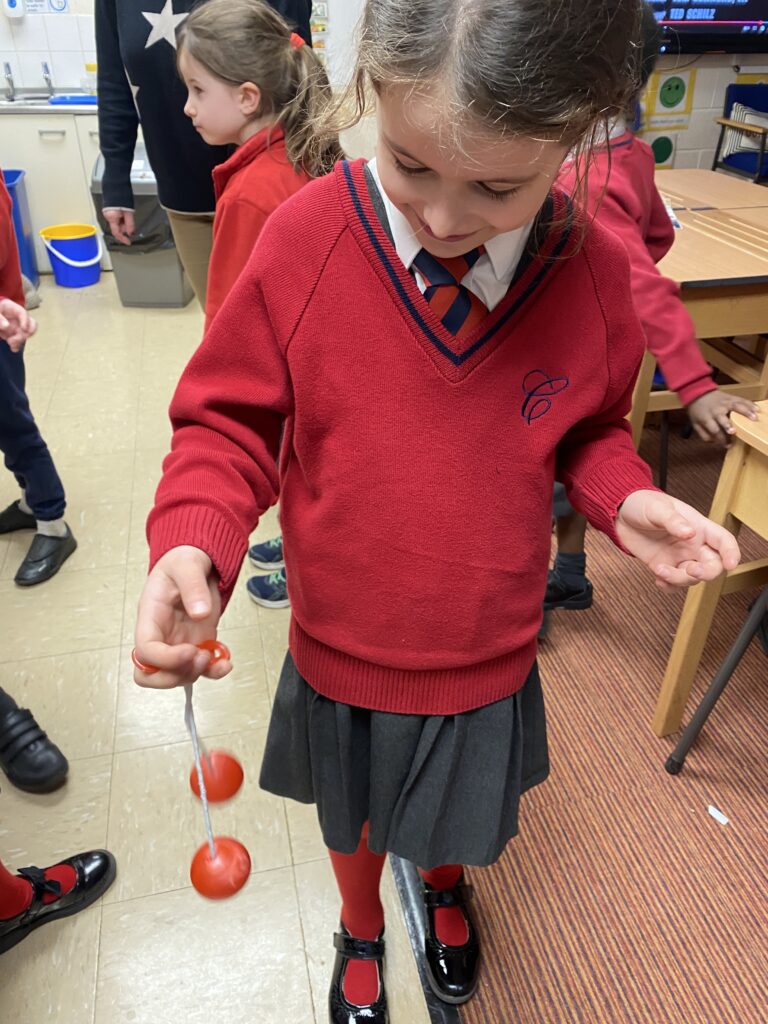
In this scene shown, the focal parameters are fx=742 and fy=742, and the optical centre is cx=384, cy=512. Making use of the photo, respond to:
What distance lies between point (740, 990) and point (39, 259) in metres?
4.15

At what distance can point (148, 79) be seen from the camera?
163 cm

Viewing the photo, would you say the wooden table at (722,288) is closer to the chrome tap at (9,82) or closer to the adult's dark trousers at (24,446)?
the adult's dark trousers at (24,446)

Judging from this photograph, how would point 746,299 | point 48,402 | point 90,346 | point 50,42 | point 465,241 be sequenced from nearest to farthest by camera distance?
point 465,241 < point 746,299 < point 48,402 < point 90,346 < point 50,42

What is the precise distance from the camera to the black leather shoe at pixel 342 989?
43.0 inches

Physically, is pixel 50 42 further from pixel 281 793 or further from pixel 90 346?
pixel 281 793

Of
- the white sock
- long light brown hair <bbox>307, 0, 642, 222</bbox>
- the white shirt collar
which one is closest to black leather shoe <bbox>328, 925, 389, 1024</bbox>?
the white shirt collar

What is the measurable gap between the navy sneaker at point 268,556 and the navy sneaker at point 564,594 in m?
0.70

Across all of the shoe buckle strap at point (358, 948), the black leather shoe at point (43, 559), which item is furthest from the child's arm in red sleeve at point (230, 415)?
the black leather shoe at point (43, 559)

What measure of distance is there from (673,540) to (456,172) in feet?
1.28

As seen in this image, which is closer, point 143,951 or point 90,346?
point 143,951

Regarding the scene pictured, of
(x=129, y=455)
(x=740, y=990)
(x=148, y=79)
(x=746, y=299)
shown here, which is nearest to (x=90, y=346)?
(x=129, y=455)

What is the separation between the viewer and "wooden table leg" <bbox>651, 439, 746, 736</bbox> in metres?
1.27

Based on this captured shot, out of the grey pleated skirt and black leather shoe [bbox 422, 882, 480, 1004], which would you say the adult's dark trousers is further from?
black leather shoe [bbox 422, 882, 480, 1004]

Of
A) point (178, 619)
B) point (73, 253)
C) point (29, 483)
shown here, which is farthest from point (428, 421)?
point (73, 253)
